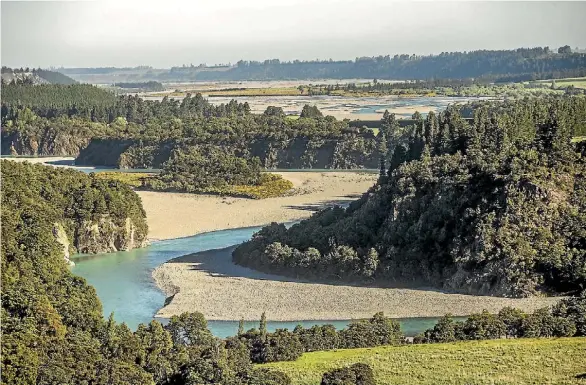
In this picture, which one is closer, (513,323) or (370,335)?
(370,335)

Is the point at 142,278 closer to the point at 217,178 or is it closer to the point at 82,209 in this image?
the point at 82,209

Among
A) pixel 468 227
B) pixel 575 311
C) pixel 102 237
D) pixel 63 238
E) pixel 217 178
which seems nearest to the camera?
pixel 575 311

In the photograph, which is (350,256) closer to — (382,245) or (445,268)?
(382,245)

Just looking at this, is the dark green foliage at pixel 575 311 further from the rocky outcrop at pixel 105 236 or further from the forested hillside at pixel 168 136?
the forested hillside at pixel 168 136

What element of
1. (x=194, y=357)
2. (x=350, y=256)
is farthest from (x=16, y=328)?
(x=350, y=256)

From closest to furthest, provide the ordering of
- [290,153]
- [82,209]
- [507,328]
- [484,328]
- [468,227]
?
[484,328] < [507,328] < [468,227] < [82,209] < [290,153]

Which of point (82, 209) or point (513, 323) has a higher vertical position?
point (82, 209)

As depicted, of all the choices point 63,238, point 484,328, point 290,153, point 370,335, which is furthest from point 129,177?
point 484,328
